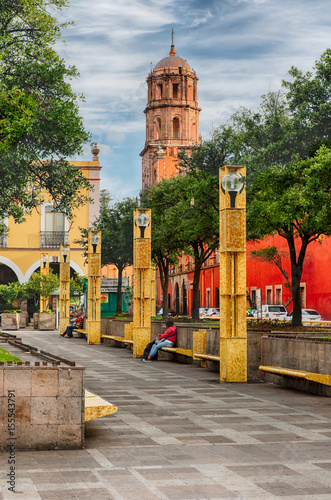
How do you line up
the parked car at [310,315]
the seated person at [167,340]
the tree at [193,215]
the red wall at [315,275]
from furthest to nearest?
the red wall at [315,275] < the parked car at [310,315] < the tree at [193,215] < the seated person at [167,340]

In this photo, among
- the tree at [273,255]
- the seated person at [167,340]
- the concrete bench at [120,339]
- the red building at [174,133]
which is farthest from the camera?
the red building at [174,133]

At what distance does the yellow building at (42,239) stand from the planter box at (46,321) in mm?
12333

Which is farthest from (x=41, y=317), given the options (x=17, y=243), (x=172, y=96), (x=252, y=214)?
(x=172, y=96)

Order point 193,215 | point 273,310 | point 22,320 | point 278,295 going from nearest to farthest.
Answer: point 193,215 < point 273,310 < point 278,295 < point 22,320

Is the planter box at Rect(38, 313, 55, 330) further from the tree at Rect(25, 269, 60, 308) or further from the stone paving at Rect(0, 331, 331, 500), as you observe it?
the stone paving at Rect(0, 331, 331, 500)

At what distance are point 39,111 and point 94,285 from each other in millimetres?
8083

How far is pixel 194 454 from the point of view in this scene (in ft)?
22.7

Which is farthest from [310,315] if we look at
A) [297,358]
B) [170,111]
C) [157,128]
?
[157,128]

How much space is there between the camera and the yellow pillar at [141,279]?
20031 millimetres

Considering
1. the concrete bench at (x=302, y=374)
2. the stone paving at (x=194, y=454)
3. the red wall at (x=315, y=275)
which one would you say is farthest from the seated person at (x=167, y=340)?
the red wall at (x=315, y=275)

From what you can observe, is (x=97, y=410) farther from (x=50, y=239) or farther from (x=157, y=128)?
(x=157, y=128)

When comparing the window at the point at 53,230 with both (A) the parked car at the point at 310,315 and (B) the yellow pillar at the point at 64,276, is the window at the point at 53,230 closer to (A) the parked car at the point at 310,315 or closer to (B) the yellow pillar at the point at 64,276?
(B) the yellow pillar at the point at 64,276

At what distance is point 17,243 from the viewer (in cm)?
5756

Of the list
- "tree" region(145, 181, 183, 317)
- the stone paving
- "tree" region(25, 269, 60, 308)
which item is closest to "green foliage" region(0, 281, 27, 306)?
"tree" region(25, 269, 60, 308)
